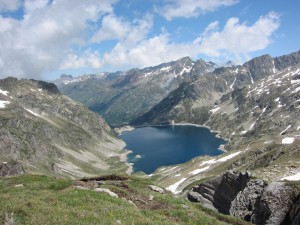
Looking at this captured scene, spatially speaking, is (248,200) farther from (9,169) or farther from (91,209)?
(9,169)

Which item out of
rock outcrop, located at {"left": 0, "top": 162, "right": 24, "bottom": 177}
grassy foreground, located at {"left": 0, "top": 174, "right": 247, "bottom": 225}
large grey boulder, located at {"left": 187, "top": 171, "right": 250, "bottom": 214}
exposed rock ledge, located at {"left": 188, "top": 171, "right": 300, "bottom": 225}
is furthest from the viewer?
rock outcrop, located at {"left": 0, "top": 162, "right": 24, "bottom": 177}

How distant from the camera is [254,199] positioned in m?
41.2

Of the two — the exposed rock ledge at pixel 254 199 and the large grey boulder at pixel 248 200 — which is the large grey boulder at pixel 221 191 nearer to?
the exposed rock ledge at pixel 254 199

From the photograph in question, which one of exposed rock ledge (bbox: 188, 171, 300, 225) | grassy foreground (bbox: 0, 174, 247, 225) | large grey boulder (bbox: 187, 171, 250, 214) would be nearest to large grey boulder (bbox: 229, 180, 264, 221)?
exposed rock ledge (bbox: 188, 171, 300, 225)

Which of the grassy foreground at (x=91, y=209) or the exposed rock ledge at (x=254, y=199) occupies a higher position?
the grassy foreground at (x=91, y=209)

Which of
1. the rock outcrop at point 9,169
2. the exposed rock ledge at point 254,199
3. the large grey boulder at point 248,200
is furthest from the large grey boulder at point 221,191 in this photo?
the rock outcrop at point 9,169

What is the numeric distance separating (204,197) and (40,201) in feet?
133

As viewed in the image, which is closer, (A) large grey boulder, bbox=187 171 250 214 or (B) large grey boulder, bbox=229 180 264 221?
(B) large grey boulder, bbox=229 180 264 221

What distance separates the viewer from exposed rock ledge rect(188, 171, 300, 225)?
3369 centimetres

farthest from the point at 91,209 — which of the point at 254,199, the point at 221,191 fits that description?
the point at 221,191

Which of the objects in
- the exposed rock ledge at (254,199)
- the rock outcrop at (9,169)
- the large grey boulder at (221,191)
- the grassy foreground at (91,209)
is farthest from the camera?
the rock outcrop at (9,169)

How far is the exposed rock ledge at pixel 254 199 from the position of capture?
3369 centimetres

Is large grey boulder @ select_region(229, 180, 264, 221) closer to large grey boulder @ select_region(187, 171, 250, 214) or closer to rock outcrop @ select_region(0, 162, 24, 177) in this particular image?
large grey boulder @ select_region(187, 171, 250, 214)

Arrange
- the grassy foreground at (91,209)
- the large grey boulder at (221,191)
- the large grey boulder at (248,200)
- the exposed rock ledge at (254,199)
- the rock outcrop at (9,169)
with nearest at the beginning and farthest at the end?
the grassy foreground at (91,209) < the exposed rock ledge at (254,199) < the large grey boulder at (248,200) < the large grey boulder at (221,191) < the rock outcrop at (9,169)
